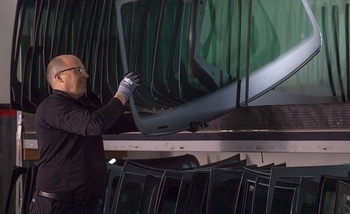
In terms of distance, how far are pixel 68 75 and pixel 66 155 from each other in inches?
14.8

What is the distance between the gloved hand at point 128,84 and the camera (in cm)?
419

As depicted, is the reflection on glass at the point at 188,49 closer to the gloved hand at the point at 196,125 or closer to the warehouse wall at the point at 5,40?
the gloved hand at the point at 196,125

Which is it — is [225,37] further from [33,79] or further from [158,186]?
[33,79]

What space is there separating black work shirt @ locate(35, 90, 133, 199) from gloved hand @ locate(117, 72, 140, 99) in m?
0.11

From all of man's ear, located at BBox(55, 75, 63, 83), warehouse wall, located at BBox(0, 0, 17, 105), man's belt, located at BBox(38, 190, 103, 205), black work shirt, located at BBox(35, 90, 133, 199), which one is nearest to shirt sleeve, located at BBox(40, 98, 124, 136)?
black work shirt, located at BBox(35, 90, 133, 199)

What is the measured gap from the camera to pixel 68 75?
14.0 feet

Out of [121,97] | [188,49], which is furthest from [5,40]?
[121,97]

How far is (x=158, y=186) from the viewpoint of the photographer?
459 centimetres

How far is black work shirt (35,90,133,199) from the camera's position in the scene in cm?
420

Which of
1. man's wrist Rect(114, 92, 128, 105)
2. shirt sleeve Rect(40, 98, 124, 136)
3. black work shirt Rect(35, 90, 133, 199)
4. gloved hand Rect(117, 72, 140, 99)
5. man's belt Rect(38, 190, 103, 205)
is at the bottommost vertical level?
man's belt Rect(38, 190, 103, 205)

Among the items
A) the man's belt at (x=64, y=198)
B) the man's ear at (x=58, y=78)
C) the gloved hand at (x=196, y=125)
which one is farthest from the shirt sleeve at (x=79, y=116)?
the gloved hand at (x=196, y=125)

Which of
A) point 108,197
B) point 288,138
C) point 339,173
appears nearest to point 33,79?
point 108,197

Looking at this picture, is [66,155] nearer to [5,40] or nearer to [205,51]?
[205,51]

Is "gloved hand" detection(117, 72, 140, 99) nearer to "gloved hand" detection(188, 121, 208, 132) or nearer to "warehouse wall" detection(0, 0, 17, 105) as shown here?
"gloved hand" detection(188, 121, 208, 132)
